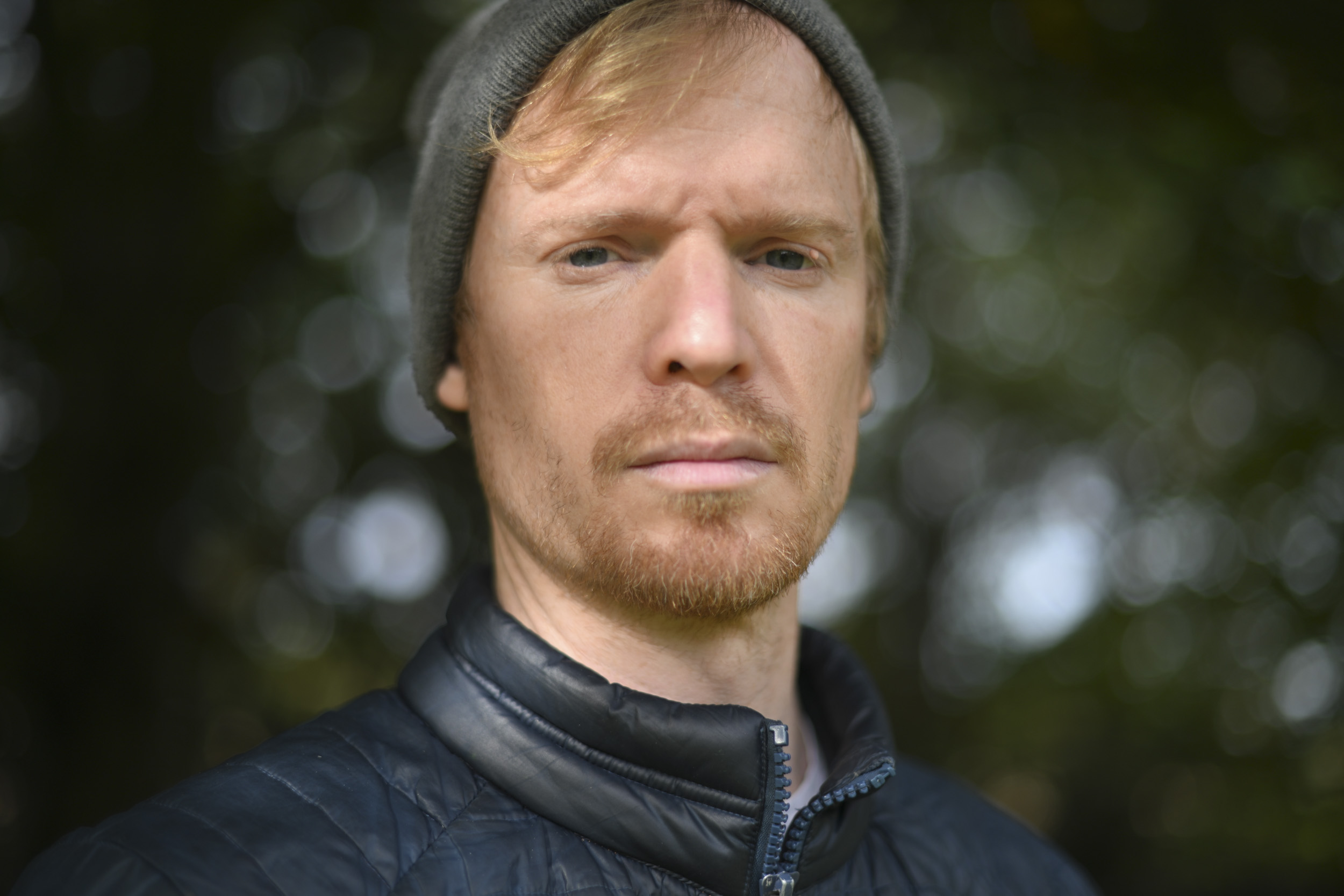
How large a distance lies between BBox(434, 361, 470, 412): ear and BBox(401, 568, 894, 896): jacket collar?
56 centimetres

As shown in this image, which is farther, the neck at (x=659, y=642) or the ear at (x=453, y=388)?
the ear at (x=453, y=388)

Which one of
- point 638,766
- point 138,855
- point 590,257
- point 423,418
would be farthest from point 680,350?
point 423,418

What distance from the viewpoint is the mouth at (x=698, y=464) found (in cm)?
168

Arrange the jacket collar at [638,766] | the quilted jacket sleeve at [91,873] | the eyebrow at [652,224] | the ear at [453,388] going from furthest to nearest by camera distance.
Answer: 1. the ear at [453,388]
2. the eyebrow at [652,224]
3. the jacket collar at [638,766]
4. the quilted jacket sleeve at [91,873]

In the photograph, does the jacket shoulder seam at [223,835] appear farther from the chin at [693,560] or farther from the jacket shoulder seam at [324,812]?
the chin at [693,560]

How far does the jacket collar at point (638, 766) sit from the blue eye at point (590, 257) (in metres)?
0.63

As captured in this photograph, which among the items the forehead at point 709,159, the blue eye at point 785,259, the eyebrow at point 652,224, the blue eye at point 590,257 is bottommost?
the blue eye at point 785,259

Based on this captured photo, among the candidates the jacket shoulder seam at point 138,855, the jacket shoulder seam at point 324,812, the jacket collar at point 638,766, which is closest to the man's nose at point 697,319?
the jacket collar at point 638,766

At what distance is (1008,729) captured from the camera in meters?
7.94

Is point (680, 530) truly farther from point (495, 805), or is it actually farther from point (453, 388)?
point (453, 388)

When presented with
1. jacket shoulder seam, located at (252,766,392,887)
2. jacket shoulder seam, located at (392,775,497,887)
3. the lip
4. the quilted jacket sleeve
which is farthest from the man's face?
the quilted jacket sleeve

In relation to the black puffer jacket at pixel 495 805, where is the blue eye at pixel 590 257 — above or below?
above

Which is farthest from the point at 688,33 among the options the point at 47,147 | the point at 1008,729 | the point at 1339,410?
the point at 1008,729

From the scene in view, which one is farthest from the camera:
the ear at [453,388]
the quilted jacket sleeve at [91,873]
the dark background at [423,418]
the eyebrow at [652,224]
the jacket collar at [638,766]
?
the dark background at [423,418]
